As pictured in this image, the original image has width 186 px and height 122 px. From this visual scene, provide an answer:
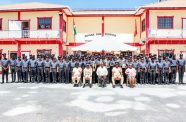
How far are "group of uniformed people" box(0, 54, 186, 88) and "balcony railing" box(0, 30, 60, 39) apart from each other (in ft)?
40.3

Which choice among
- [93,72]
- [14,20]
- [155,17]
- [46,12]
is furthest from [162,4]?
[93,72]

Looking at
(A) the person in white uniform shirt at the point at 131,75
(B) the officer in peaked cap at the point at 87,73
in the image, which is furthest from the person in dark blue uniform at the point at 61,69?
(A) the person in white uniform shirt at the point at 131,75

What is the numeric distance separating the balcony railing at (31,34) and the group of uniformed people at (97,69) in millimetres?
12274

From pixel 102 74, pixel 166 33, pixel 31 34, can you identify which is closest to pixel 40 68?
pixel 102 74

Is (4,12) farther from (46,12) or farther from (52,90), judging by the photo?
(52,90)

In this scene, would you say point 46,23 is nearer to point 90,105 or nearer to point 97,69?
point 97,69

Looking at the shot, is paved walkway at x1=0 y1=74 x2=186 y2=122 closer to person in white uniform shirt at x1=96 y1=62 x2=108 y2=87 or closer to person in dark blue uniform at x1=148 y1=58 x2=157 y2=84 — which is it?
person in white uniform shirt at x1=96 y1=62 x2=108 y2=87

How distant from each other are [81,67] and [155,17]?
49.4 feet

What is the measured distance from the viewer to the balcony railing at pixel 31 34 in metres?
35.2

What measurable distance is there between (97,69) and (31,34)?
15.5 metres

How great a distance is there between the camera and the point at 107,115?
41.0ft

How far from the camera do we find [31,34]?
3559 centimetres

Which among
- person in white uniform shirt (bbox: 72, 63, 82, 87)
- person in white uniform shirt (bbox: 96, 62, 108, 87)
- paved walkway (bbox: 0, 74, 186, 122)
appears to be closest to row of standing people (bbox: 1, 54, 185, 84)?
person in white uniform shirt (bbox: 72, 63, 82, 87)

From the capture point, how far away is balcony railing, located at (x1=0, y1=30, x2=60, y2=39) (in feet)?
116
